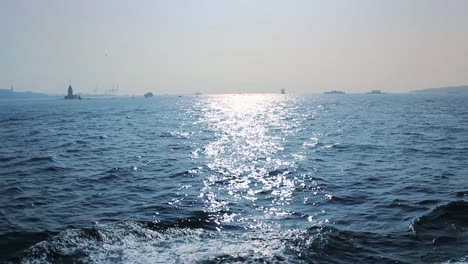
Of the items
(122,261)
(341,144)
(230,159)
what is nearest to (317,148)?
(341,144)

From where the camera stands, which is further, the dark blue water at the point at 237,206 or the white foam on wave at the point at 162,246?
the dark blue water at the point at 237,206

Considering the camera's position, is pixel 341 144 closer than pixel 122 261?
No

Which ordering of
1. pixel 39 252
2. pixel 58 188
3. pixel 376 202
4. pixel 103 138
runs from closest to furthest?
pixel 39 252 → pixel 376 202 → pixel 58 188 → pixel 103 138

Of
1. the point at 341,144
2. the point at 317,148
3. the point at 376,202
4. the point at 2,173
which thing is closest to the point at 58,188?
the point at 2,173

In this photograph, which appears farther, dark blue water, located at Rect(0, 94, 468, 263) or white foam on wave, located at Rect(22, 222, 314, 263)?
dark blue water, located at Rect(0, 94, 468, 263)

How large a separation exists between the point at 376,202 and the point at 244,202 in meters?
6.59

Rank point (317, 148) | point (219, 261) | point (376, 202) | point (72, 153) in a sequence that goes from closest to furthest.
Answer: point (219, 261), point (376, 202), point (72, 153), point (317, 148)

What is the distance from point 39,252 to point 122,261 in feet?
9.96

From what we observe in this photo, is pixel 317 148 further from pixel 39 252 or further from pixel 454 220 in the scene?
pixel 39 252

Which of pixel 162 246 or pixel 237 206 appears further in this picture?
pixel 237 206

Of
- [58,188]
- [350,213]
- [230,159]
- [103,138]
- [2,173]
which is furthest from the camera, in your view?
[103,138]

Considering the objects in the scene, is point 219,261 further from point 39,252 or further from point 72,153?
point 72,153

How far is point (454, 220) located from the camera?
1356cm

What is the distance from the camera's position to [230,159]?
2900cm
